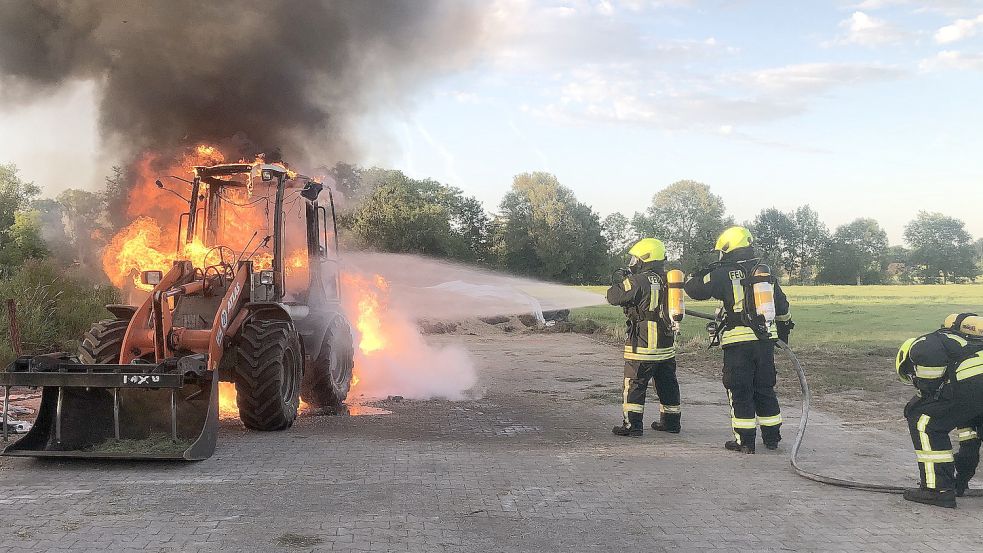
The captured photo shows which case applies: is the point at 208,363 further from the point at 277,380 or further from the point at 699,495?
the point at 699,495

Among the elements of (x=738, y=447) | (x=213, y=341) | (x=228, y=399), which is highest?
(x=213, y=341)

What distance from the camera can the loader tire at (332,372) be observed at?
8547mm

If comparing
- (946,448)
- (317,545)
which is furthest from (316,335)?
(946,448)

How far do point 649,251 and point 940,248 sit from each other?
67017mm

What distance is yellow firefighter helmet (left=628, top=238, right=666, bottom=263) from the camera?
8.16 m

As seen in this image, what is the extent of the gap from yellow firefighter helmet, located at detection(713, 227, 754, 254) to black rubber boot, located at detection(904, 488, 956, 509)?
9.32 feet

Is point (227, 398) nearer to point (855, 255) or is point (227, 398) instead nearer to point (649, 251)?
point (649, 251)

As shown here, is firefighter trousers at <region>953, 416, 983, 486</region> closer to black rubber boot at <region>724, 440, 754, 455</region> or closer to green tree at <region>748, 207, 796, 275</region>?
black rubber boot at <region>724, 440, 754, 455</region>

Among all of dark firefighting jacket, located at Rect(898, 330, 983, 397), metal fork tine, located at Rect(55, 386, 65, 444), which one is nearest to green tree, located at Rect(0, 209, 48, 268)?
metal fork tine, located at Rect(55, 386, 65, 444)

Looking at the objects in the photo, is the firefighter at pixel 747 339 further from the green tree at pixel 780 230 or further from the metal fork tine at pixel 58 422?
the green tree at pixel 780 230

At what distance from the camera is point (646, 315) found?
7930 millimetres

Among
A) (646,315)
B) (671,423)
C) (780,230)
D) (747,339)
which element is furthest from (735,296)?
(780,230)

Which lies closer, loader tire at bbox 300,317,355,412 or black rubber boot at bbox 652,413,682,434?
black rubber boot at bbox 652,413,682,434

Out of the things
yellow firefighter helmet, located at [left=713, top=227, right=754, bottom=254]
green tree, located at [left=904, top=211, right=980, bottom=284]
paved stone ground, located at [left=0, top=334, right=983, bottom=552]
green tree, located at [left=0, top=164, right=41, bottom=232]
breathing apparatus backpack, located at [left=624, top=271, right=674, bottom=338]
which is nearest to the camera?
paved stone ground, located at [left=0, top=334, right=983, bottom=552]
